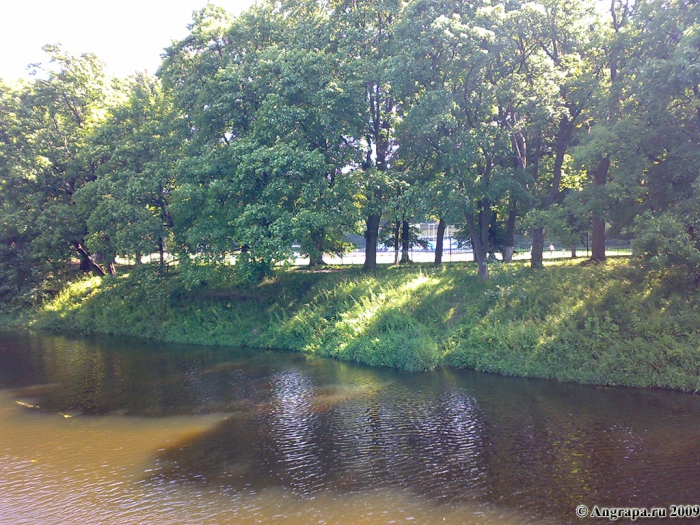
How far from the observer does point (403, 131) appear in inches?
887

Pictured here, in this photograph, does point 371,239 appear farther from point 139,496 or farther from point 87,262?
point 87,262

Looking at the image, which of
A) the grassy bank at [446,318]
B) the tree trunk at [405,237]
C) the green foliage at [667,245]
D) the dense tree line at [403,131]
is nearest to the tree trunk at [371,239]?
the dense tree line at [403,131]

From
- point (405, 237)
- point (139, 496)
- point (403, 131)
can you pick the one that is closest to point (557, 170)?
point (403, 131)

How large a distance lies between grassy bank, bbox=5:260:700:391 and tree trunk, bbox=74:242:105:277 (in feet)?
12.0

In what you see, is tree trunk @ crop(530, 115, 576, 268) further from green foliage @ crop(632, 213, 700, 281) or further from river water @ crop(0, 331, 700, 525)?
river water @ crop(0, 331, 700, 525)

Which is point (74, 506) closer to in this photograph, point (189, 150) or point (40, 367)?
point (40, 367)

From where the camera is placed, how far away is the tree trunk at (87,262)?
31.3m

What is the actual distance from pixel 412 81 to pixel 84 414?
15.6 m

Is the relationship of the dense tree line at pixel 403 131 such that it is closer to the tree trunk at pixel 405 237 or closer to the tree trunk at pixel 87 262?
the tree trunk at pixel 87 262

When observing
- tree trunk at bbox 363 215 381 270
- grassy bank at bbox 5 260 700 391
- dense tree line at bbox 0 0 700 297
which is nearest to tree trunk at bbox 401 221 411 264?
tree trunk at bbox 363 215 381 270

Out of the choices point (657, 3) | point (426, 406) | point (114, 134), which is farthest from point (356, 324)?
point (114, 134)

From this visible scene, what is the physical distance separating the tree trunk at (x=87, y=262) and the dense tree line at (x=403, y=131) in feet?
10.6

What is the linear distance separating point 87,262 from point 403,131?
22.9 m

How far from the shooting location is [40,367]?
1906 cm
